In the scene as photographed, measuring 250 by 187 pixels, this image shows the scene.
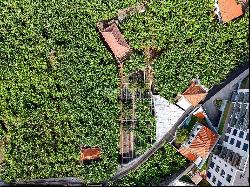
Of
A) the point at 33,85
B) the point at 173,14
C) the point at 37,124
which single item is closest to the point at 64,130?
the point at 37,124

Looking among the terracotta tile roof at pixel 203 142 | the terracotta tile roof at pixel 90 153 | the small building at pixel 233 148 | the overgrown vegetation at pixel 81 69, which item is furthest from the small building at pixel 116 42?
the small building at pixel 233 148

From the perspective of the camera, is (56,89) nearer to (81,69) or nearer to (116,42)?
(81,69)

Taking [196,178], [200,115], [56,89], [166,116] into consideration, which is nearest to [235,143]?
[200,115]

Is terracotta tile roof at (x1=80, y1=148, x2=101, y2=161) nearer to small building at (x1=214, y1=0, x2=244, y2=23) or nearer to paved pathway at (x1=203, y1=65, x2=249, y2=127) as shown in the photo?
paved pathway at (x1=203, y1=65, x2=249, y2=127)

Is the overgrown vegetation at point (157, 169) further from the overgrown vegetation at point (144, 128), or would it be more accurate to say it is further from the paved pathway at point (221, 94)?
the paved pathway at point (221, 94)

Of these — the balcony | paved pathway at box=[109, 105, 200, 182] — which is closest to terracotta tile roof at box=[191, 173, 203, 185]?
the balcony

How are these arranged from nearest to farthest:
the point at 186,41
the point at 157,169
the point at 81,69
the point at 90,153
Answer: the point at 157,169
the point at 90,153
the point at 81,69
the point at 186,41
